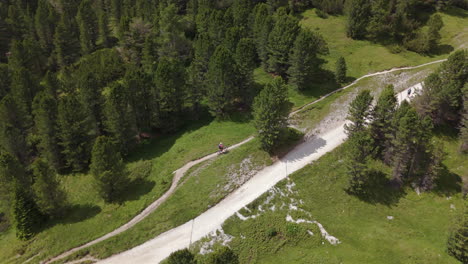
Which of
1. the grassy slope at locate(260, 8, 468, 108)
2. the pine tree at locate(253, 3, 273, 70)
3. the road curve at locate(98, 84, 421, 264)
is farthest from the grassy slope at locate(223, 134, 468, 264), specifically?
the pine tree at locate(253, 3, 273, 70)

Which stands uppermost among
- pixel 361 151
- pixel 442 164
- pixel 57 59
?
pixel 361 151

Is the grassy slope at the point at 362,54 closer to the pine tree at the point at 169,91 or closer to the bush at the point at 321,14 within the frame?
the bush at the point at 321,14

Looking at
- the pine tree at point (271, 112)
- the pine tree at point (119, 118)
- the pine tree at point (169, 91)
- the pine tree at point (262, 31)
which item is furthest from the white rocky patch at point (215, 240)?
the pine tree at point (262, 31)

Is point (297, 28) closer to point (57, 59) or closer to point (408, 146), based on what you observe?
point (408, 146)

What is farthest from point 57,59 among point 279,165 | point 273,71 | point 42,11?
→ point 279,165

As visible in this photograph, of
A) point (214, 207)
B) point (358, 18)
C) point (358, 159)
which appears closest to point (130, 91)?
point (214, 207)

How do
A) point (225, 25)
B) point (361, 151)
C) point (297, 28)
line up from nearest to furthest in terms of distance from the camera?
point (361, 151) < point (297, 28) < point (225, 25)
